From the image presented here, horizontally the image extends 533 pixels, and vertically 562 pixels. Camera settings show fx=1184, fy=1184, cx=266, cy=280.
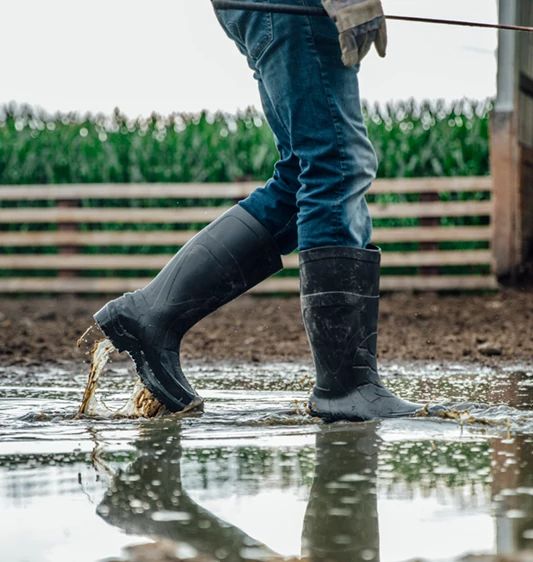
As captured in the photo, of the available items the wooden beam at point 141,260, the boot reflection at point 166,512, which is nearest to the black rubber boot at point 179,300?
the boot reflection at point 166,512

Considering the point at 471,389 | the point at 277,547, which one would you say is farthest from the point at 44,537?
the point at 471,389

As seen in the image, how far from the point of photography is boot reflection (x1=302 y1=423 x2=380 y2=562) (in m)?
1.76

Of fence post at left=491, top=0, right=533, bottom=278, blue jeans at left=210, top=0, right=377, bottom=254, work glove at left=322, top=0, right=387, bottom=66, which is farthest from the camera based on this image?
fence post at left=491, top=0, right=533, bottom=278

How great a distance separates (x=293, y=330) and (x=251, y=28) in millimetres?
4281

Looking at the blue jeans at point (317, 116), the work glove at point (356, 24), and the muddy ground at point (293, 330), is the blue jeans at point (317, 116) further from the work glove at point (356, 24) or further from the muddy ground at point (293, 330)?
the muddy ground at point (293, 330)

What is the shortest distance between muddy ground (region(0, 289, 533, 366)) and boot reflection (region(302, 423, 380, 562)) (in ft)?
9.01

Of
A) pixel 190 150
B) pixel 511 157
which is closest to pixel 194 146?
pixel 190 150

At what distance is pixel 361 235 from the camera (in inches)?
128

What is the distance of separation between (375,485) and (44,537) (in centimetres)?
66

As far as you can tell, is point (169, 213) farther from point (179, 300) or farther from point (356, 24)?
point (356, 24)

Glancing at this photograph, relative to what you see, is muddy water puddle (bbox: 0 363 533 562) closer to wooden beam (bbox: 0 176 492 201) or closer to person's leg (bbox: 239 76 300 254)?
person's leg (bbox: 239 76 300 254)

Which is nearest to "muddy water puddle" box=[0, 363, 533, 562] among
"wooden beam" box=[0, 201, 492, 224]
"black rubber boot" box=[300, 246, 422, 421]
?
"black rubber boot" box=[300, 246, 422, 421]

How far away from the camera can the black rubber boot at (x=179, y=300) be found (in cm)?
332

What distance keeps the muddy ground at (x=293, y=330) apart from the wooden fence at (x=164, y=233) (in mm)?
400
